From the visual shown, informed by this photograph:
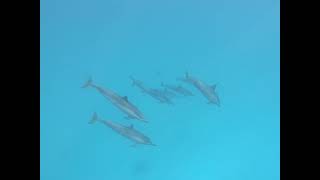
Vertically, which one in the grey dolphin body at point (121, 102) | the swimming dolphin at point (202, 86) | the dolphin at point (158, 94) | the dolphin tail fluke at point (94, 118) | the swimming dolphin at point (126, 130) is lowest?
the swimming dolphin at point (126, 130)

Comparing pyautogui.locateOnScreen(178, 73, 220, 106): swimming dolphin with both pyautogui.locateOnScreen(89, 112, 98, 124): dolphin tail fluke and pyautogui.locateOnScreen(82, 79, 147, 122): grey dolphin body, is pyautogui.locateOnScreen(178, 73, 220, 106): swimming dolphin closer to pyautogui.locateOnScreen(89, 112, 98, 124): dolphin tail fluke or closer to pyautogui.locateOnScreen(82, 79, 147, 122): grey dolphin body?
pyautogui.locateOnScreen(82, 79, 147, 122): grey dolphin body

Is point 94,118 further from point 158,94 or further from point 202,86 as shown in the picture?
point 202,86

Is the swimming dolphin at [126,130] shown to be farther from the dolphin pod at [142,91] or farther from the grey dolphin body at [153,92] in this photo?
the grey dolphin body at [153,92]

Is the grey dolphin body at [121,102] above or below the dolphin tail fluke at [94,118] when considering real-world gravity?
above

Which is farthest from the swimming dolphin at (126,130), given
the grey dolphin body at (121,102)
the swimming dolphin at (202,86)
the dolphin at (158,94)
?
the swimming dolphin at (202,86)

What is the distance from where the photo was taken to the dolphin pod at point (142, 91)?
456cm

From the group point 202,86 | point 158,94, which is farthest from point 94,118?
point 202,86
